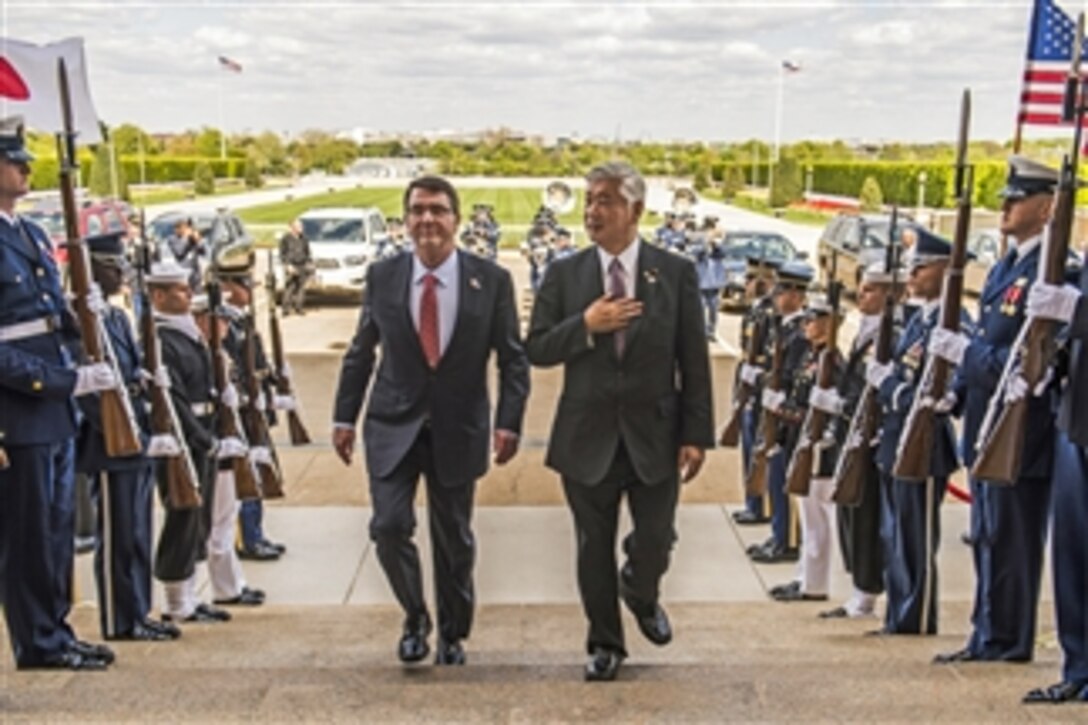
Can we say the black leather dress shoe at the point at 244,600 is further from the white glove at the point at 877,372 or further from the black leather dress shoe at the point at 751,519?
the white glove at the point at 877,372

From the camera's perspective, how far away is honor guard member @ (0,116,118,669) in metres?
4.51

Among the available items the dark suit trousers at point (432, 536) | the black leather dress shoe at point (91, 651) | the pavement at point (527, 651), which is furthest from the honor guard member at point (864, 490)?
the black leather dress shoe at point (91, 651)

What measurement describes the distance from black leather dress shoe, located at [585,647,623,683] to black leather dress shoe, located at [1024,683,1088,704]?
1.39 meters

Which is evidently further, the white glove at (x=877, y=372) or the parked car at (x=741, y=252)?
the parked car at (x=741, y=252)

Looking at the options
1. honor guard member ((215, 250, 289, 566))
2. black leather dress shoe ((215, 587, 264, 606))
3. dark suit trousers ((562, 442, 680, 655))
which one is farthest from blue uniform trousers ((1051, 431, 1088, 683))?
honor guard member ((215, 250, 289, 566))

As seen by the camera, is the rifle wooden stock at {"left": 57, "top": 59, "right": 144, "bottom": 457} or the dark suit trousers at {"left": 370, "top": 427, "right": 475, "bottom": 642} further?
the rifle wooden stock at {"left": 57, "top": 59, "right": 144, "bottom": 457}

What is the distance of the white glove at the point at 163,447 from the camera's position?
5527 millimetres

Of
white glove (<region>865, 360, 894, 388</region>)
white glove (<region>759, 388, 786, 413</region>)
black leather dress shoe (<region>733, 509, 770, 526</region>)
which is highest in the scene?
white glove (<region>865, 360, 894, 388</region>)

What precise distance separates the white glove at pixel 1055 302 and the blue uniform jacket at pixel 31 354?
3.53 metres

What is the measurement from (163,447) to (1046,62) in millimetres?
7157

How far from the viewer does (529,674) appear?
14.4ft

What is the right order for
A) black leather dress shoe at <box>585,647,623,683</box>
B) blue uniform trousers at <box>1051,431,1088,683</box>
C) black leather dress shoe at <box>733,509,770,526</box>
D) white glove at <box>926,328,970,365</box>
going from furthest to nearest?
black leather dress shoe at <box>733,509,770,526</box>, white glove at <box>926,328,970,365</box>, black leather dress shoe at <box>585,647,623,683</box>, blue uniform trousers at <box>1051,431,1088,683</box>

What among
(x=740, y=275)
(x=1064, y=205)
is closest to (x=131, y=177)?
(x=740, y=275)

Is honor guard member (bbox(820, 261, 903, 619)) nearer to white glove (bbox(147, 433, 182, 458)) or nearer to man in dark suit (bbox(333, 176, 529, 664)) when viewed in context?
man in dark suit (bbox(333, 176, 529, 664))
